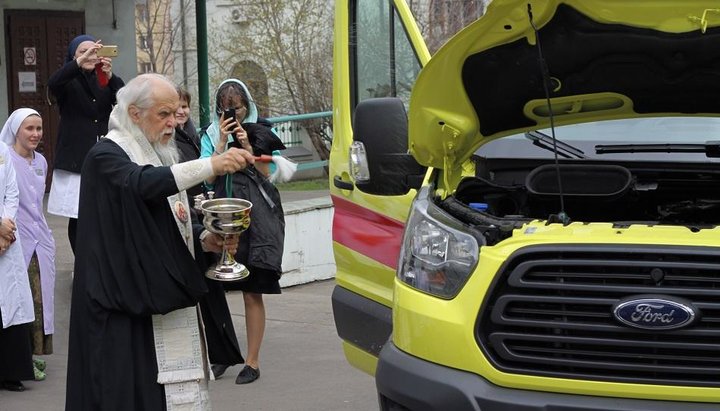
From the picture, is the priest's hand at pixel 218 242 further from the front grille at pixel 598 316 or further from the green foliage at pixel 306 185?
the green foliage at pixel 306 185

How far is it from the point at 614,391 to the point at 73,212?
5640 mm

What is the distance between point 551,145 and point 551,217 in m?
1.06

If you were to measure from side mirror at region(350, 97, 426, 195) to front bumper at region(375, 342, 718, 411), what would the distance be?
1.41m

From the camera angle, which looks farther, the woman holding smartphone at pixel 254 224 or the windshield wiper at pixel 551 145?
the woman holding smartphone at pixel 254 224

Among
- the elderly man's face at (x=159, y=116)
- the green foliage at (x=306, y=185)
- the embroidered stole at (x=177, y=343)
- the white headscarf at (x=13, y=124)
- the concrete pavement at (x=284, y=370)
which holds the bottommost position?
the concrete pavement at (x=284, y=370)

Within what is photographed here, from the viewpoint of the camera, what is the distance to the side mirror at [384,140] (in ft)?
18.5

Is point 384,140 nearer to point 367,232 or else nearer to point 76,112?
point 367,232

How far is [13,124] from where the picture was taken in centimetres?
791

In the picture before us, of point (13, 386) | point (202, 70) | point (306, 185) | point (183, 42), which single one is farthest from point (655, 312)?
point (183, 42)

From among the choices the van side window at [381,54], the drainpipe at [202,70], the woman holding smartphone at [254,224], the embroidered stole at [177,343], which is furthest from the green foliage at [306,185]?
the embroidered stole at [177,343]

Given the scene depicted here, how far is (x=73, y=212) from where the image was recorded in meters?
8.82

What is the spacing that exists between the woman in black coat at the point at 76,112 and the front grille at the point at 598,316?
5.30 meters

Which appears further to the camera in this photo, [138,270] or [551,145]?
[551,145]

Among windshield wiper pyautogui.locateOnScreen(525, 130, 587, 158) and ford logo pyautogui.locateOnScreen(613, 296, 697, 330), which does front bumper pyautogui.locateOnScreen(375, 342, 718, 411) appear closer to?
ford logo pyautogui.locateOnScreen(613, 296, 697, 330)
